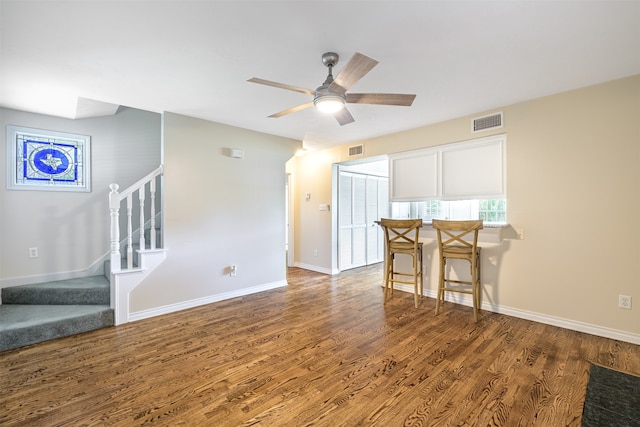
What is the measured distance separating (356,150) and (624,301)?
3674 mm

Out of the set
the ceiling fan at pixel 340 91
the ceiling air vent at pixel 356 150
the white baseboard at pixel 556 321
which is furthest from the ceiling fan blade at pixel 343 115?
the white baseboard at pixel 556 321

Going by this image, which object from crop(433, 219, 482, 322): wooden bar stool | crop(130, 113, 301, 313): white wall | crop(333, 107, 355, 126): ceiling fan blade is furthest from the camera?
crop(130, 113, 301, 313): white wall

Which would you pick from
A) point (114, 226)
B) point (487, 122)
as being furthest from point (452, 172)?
point (114, 226)

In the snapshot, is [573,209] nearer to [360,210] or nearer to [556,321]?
[556,321]

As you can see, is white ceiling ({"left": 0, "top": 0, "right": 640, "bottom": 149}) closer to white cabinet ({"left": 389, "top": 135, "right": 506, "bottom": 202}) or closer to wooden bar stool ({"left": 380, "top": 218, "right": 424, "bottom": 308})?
white cabinet ({"left": 389, "top": 135, "right": 506, "bottom": 202})

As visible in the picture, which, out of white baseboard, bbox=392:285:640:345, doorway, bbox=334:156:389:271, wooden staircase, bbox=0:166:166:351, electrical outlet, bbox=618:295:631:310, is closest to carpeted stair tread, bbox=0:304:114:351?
wooden staircase, bbox=0:166:166:351

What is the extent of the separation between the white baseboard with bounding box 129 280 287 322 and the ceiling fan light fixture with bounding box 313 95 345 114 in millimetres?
2954

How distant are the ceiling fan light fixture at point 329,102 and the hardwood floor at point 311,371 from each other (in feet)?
6.66

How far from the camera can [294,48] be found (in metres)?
2.10

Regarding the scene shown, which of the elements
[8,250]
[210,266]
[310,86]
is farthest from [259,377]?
[8,250]

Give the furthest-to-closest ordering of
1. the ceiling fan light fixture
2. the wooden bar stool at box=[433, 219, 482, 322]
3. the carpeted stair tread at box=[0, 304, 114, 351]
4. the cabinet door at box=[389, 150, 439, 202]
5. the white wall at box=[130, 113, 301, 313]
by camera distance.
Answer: the cabinet door at box=[389, 150, 439, 202]
the white wall at box=[130, 113, 301, 313]
the wooden bar stool at box=[433, 219, 482, 322]
the carpeted stair tread at box=[0, 304, 114, 351]
the ceiling fan light fixture

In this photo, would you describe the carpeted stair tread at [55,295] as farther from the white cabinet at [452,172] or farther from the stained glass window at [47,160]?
the white cabinet at [452,172]

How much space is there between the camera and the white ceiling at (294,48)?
1709mm

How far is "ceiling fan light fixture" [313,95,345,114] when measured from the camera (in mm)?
2074
